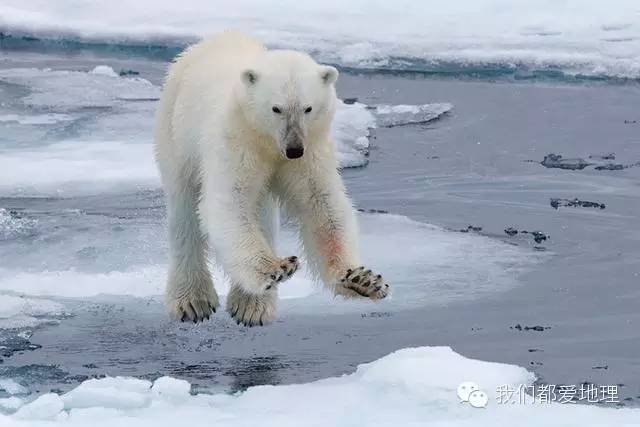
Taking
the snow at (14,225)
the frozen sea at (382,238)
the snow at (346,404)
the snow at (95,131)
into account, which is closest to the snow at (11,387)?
the frozen sea at (382,238)

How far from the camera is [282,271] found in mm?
4305

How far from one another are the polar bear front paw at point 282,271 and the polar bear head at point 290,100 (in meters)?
0.35

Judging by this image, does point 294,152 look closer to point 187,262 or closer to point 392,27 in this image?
point 187,262

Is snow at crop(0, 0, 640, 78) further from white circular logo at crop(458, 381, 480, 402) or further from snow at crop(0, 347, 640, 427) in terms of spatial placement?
white circular logo at crop(458, 381, 480, 402)

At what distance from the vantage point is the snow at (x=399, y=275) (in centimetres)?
559

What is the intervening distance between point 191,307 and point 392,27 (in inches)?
291

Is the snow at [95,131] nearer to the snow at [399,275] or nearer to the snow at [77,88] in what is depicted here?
the snow at [77,88]

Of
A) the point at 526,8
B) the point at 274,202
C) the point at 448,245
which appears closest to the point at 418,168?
the point at 448,245

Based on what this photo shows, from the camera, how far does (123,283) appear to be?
19.1 ft

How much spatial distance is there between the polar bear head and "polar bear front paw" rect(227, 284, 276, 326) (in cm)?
90

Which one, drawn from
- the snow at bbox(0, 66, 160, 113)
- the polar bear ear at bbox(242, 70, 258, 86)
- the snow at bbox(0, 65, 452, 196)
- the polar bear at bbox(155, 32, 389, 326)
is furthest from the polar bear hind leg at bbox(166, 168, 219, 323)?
the snow at bbox(0, 66, 160, 113)

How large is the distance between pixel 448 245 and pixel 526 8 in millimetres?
Result: 7361

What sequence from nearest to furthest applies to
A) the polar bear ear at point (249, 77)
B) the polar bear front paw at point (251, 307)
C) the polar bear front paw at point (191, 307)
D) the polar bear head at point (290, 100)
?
the polar bear head at point (290, 100)
the polar bear ear at point (249, 77)
the polar bear front paw at point (251, 307)
the polar bear front paw at point (191, 307)

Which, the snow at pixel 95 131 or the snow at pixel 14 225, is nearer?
the snow at pixel 14 225
